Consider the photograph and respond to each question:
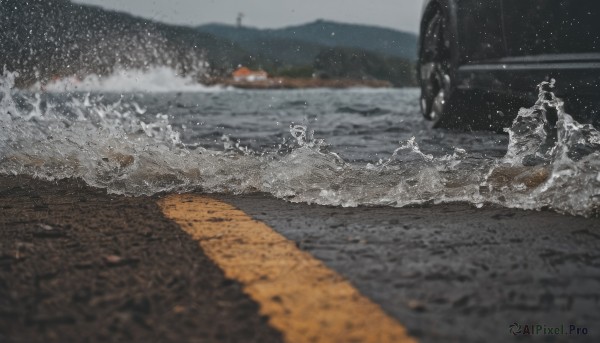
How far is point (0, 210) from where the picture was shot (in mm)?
2738

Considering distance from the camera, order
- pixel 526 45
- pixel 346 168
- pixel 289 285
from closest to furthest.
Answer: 1. pixel 289 285
2. pixel 346 168
3. pixel 526 45

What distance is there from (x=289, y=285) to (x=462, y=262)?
0.54 m

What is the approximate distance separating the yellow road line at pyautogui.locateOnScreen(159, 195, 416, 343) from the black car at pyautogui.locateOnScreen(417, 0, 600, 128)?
188cm

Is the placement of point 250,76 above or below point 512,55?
below

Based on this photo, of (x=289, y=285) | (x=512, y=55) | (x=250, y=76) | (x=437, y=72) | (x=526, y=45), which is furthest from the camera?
(x=250, y=76)

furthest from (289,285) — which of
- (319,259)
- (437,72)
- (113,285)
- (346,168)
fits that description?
(437,72)

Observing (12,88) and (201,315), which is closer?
(201,315)

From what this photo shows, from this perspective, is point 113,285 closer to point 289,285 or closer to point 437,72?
point 289,285

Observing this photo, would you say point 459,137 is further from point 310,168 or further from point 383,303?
point 383,303

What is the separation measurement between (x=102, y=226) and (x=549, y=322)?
1580mm

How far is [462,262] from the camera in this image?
1847 millimetres

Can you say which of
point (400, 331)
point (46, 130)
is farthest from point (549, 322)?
point (46, 130)

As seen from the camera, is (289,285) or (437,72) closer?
(289,285)

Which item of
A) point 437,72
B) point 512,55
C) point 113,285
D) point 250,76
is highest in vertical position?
point 512,55
